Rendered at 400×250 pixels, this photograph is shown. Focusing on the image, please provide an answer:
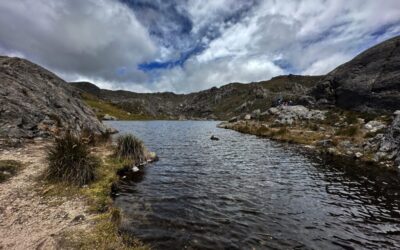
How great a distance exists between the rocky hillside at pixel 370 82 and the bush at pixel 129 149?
52824mm

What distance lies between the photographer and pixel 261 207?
50.2 ft

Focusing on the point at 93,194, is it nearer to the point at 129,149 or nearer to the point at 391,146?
the point at 129,149

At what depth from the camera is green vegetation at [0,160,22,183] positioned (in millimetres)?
14772

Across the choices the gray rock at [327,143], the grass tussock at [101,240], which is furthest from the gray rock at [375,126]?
the grass tussock at [101,240]

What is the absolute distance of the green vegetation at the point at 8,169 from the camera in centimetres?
1477

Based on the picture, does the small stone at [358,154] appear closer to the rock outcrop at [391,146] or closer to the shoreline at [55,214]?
the rock outcrop at [391,146]

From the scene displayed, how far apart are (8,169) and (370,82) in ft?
236

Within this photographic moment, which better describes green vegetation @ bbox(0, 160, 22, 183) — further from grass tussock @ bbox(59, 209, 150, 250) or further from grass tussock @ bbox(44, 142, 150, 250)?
grass tussock @ bbox(59, 209, 150, 250)

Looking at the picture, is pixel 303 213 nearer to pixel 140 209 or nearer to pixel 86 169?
pixel 140 209

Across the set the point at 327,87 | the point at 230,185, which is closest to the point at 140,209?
the point at 230,185

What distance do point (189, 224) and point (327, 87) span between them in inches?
3129

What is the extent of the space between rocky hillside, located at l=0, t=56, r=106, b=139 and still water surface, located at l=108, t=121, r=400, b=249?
1372cm

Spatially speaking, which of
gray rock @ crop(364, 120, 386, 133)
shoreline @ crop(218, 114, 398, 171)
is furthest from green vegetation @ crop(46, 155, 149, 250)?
gray rock @ crop(364, 120, 386, 133)

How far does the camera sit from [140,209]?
14367 millimetres
